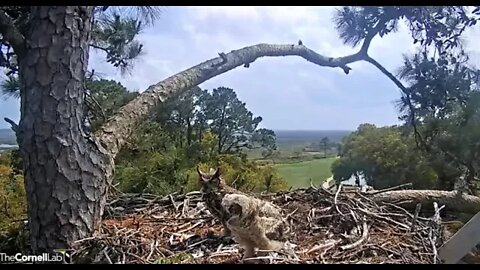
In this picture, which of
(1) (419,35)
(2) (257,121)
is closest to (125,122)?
(2) (257,121)

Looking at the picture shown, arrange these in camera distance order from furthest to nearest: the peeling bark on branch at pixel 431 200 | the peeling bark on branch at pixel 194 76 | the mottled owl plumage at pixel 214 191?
the peeling bark on branch at pixel 431 200
the peeling bark on branch at pixel 194 76
the mottled owl plumage at pixel 214 191

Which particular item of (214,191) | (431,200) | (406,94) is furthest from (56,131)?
(431,200)

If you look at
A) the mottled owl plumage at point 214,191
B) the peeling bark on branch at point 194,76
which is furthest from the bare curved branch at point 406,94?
the mottled owl plumage at point 214,191

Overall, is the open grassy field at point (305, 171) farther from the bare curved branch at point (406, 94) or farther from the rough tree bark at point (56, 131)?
the rough tree bark at point (56, 131)

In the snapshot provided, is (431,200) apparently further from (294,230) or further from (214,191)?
(214,191)

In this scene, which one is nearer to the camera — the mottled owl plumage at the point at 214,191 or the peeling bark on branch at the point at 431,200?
the mottled owl plumage at the point at 214,191

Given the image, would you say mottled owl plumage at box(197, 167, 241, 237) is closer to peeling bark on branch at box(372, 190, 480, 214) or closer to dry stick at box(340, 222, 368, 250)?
dry stick at box(340, 222, 368, 250)

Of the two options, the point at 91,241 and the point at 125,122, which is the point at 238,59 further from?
the point at 91,241
